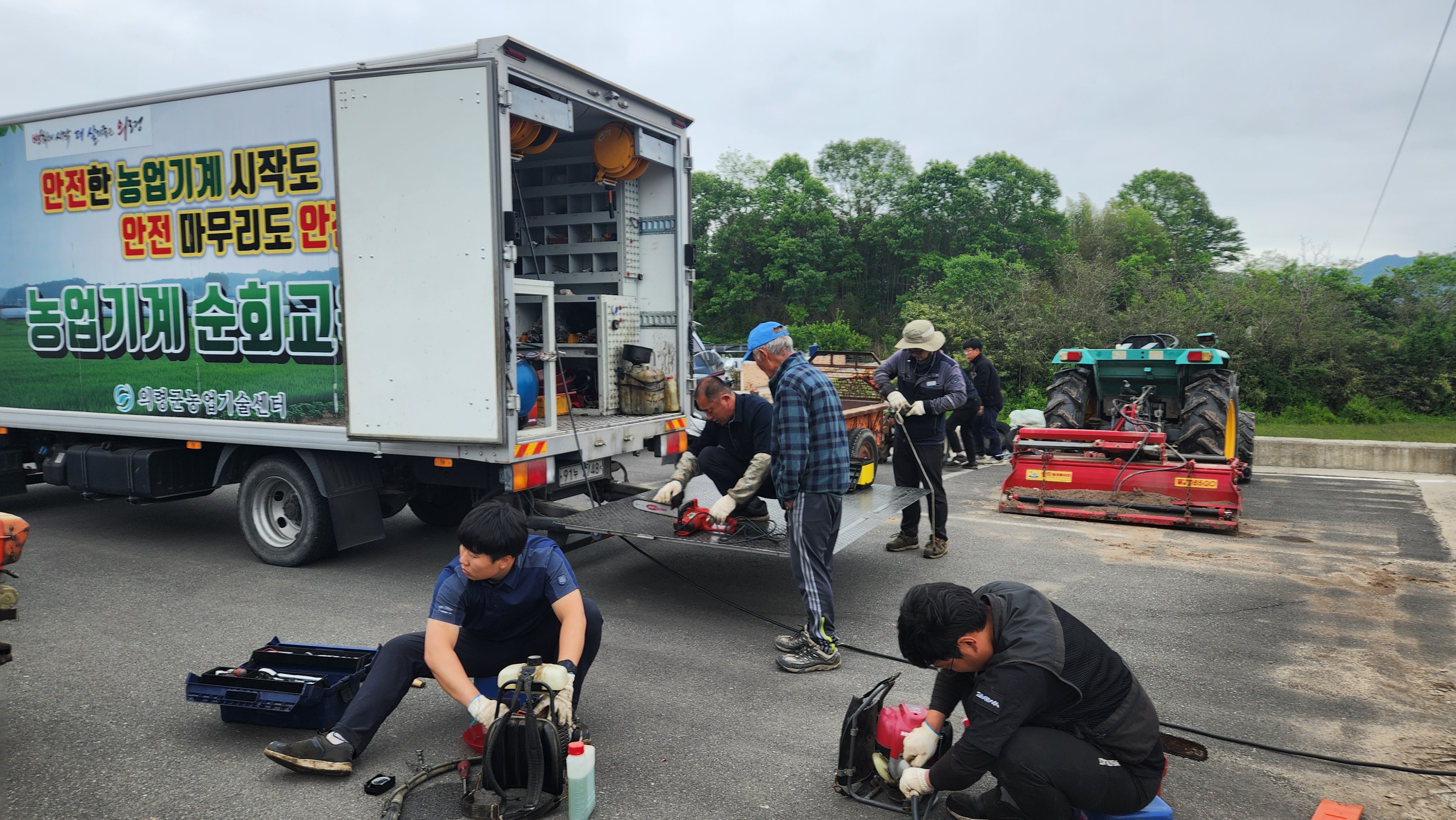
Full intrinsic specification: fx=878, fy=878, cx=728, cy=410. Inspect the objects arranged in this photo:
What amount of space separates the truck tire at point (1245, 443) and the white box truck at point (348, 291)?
7.32 metres

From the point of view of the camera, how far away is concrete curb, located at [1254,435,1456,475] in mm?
11914

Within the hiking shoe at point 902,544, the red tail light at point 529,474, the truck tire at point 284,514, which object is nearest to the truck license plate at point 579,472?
the red tail light at point 529,474

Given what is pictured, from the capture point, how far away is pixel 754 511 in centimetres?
592

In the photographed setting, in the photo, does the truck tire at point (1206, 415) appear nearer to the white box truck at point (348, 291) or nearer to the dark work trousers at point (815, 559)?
the white box truck at point (348, 291)

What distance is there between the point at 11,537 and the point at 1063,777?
13.2 ft

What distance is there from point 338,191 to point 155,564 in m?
3.27

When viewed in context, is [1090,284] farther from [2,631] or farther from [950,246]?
[950,246]

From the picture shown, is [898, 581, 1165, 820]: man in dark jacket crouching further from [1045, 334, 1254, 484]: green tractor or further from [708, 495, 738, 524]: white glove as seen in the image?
[1045, 334, 1254, 484]: green tractor

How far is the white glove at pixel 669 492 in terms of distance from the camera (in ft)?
18.5

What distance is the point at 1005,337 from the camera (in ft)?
62.4

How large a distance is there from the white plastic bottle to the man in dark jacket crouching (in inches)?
43.3

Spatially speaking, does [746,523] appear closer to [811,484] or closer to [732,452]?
[732,452]

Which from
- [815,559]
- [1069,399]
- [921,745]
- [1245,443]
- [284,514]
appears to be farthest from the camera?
[1245,443]

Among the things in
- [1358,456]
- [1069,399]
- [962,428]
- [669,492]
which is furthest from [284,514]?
[1358,456]
